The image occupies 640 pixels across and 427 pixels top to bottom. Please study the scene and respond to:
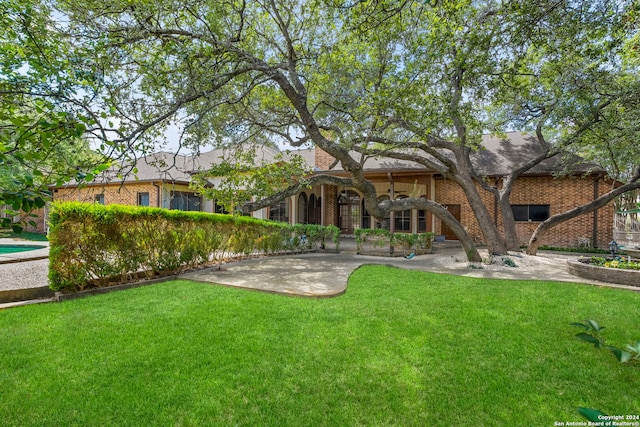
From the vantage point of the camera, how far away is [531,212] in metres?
15.2

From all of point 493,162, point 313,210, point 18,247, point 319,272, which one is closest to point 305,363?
point 319,272

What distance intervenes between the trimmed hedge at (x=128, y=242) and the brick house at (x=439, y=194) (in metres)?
5.53

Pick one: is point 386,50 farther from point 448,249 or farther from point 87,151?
point 448,249

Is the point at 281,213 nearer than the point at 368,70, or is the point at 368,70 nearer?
the point at 368,70

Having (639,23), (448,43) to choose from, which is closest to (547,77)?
(639,23)

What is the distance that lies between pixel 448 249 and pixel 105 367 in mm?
13859

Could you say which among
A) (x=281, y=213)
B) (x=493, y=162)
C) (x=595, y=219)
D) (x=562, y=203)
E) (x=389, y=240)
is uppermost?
(x=493, y=162)

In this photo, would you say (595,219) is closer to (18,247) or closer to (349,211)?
(349,211)

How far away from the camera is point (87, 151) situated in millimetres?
4145

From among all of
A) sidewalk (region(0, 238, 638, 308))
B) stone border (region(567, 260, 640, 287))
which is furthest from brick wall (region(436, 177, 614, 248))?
stone border (region(567, 260, 640, 287))

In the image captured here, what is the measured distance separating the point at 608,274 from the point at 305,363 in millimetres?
8406

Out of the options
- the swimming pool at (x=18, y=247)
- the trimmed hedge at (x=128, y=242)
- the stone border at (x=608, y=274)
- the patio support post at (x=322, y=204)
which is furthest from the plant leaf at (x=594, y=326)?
the swimming pool at (x=18, y=247)

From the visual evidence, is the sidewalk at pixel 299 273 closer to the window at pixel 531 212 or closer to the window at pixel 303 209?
the window at pixel 531 212

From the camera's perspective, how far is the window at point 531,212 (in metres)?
15.0
